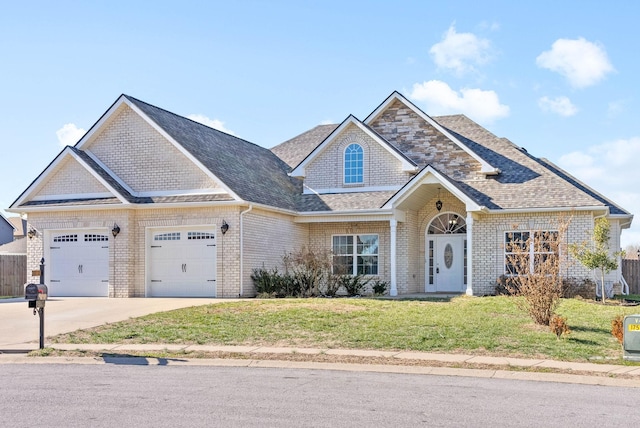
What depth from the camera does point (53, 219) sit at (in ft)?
83.7

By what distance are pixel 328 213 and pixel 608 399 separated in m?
17.6

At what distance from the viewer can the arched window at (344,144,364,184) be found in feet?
90.4

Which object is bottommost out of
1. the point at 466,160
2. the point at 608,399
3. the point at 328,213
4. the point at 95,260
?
the point at 608,399

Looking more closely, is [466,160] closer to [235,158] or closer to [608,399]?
[235,158]

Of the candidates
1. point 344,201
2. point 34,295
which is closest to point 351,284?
point 344,201

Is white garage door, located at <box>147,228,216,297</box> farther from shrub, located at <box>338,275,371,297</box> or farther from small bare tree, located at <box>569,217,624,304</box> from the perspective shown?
small bare tree, located at <box>569,217,624,304</box>

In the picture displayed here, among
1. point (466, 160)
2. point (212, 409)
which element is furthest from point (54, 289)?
point (212, 409)

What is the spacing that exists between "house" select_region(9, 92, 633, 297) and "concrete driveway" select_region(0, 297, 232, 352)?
6.74 ft

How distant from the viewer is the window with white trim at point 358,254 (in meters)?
27.1

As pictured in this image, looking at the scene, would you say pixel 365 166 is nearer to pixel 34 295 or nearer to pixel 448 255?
pixel 448 255

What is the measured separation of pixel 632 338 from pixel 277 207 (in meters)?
15.0

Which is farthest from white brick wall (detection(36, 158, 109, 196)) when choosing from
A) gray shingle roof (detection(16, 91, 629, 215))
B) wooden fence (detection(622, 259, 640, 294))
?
wooden fence (detection(622, 259, 640, 294))

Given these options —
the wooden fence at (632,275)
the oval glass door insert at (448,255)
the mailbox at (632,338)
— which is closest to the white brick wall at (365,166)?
the oval glass door insert at (448,255)

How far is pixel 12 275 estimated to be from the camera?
3109cm
